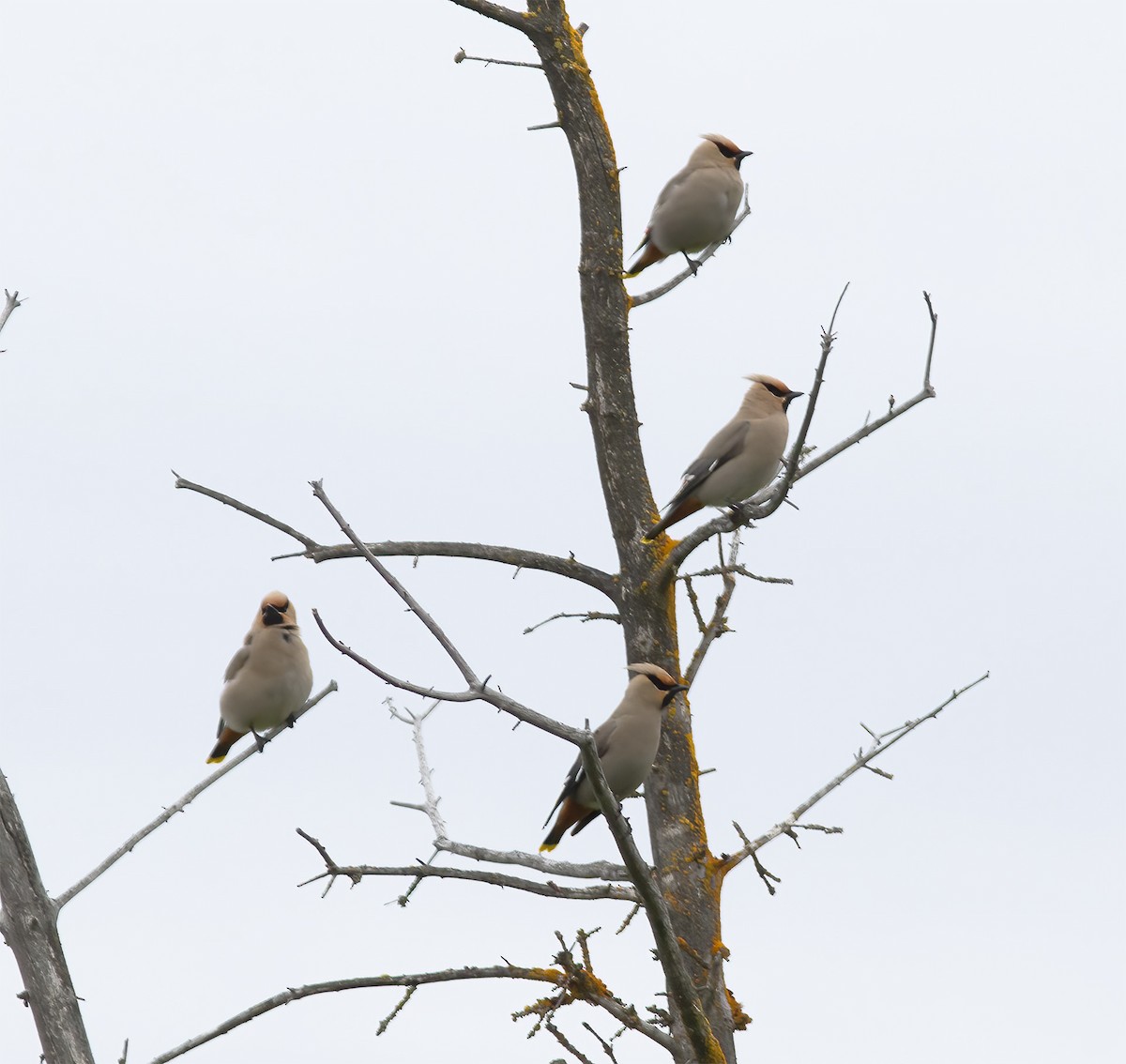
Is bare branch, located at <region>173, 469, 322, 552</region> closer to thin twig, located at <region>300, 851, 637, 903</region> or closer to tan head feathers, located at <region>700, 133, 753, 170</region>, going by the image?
thin twig, located at <region>300, 851, 637, 903</region>

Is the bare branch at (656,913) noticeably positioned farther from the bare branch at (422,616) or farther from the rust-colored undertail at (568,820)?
the rust-colored undertail at (568,820)

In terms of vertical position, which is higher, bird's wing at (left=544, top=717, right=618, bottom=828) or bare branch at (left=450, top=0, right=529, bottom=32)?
bare branch at (left=450, top=0, right=529, bottom=32)

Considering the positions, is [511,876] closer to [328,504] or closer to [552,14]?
[328,504]

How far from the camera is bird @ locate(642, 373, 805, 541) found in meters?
6.57

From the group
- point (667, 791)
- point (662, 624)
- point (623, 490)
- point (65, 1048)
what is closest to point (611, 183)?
point (623, 490)

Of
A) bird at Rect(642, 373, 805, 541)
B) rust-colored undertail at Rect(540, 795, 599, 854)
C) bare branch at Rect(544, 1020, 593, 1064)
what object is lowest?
bare branch at Rect(544, 1020, 593, 1064)

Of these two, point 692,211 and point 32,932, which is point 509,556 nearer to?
point 692,211

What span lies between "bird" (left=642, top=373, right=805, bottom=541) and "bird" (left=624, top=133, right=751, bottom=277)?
0.89 meters

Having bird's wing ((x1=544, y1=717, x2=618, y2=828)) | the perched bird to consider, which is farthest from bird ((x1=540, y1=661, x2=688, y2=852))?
the perched bird

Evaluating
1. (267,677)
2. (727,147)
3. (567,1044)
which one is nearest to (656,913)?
(567,1044)

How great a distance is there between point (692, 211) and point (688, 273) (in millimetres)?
398

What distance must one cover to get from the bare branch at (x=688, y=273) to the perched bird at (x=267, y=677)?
2.23 meters

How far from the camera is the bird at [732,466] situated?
259 inches

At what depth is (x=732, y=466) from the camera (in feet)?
21.8
